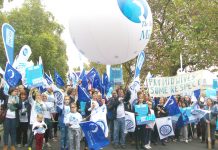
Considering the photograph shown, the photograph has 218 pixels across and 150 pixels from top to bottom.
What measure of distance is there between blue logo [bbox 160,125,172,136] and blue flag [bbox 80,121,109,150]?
3.27 metres

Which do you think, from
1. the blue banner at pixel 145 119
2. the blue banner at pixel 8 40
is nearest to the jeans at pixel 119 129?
the blue banner at pixel 145 119

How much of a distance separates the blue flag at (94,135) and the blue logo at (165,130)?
3.27m

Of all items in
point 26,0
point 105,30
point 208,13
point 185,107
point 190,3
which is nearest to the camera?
point 105,30

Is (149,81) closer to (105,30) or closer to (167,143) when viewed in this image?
(167,143)

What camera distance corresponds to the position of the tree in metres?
40.6

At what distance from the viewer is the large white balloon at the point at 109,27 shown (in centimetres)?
860

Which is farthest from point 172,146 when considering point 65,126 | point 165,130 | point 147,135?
A: point 65,126

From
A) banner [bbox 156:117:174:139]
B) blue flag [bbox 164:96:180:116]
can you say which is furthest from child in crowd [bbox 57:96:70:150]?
blue flag [bbox 164:96:180:116]

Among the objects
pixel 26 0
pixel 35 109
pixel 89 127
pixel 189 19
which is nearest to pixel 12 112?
pixel 35 109

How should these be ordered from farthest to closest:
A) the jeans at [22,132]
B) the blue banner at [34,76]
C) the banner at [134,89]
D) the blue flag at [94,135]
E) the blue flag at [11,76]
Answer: the banner at [134,89]
the jeans at [22,132]
the blue banner at [34,76]
the blue flag at [11,76]
the blue flag at [94,135]

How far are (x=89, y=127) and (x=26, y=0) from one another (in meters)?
37.9

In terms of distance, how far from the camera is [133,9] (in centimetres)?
880

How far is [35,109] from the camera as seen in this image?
975cm

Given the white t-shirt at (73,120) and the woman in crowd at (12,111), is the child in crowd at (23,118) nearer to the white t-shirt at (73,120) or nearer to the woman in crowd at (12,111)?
the woman in crowd at (12,111)
